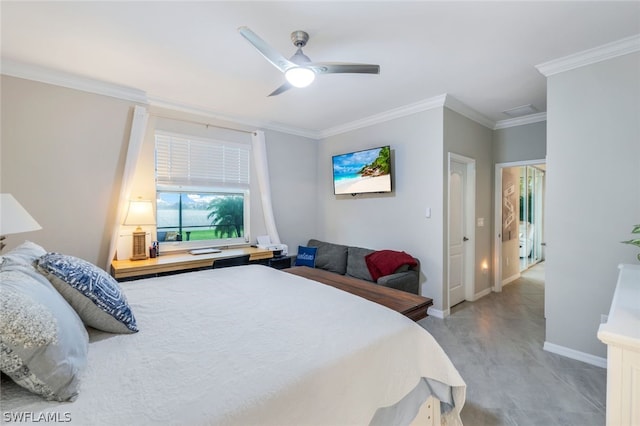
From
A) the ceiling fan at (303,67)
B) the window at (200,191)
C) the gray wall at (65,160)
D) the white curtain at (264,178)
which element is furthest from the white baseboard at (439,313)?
the gray wall at (65,160)

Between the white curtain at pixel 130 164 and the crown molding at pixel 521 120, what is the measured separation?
487 cm

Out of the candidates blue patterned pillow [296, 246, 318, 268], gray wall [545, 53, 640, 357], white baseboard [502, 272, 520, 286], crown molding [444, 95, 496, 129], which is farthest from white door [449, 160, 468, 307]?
blue patterned pillow [296, 246, 318, 268]

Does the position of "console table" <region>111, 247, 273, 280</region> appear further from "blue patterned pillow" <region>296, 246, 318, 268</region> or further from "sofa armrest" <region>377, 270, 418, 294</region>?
"sofa armrest" <region>377, 270, 418, 294</region>

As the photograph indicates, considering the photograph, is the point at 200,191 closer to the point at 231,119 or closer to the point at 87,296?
the point at 231,119

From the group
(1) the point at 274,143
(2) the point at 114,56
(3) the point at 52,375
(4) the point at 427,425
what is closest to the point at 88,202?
(2) the point at 114,56

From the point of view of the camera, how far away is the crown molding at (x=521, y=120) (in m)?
3.92

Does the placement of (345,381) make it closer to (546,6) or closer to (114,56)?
(546,6)

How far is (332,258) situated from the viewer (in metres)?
4.20

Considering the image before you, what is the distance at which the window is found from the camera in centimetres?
356

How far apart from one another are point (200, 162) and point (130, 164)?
830 mm

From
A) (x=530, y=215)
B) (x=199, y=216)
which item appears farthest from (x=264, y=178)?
(x=530, y=215)

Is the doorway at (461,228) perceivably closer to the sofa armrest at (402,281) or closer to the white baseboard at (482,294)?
the white baseboard at (482,294)

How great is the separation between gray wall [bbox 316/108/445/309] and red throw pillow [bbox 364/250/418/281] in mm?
274

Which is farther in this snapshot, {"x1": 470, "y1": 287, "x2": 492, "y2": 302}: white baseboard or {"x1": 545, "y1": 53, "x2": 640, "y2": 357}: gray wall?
{"x1": 470, "y1": 287, "x2": 492, "y2": 302}: white baseboard
